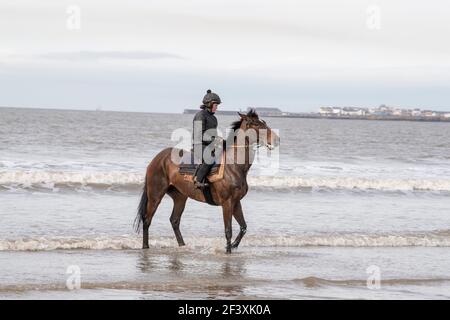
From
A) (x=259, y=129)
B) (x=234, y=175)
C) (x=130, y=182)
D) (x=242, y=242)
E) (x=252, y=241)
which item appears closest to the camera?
(x=259, y=129)

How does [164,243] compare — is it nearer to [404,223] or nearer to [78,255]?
[78,255]

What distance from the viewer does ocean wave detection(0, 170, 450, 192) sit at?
87.6ft

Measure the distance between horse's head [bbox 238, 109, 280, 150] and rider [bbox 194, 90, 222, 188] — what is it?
0.58m

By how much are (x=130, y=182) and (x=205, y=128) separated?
1367cm

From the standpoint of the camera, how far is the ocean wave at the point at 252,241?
15.8 metres

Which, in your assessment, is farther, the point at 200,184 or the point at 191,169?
the point at 191,169

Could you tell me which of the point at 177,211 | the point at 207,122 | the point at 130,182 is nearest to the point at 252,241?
the point at 177,211

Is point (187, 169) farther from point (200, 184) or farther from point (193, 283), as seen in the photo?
point (193, 283)

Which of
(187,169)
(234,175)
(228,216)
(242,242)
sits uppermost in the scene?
(187,169)

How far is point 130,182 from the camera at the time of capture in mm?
28562

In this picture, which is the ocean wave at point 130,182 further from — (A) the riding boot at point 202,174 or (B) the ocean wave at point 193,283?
(B) the ocean wave at point 193,283

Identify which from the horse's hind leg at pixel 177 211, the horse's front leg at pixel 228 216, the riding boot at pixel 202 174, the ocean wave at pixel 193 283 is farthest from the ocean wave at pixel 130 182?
the ocean wave at pixel 193 283
